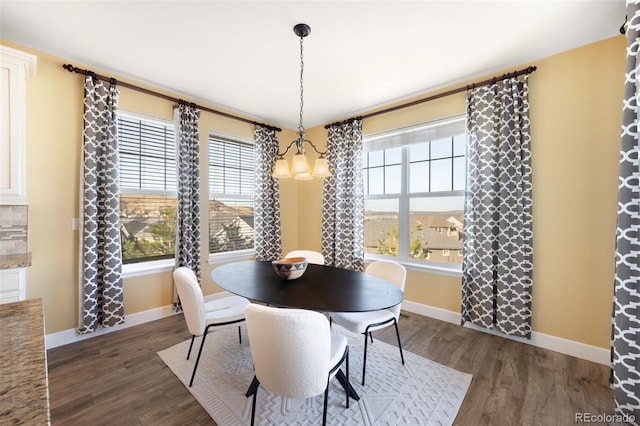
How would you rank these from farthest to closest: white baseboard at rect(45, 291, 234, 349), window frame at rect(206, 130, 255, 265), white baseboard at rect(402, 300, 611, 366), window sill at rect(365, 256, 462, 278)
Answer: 1. window frame at rect(206, 130, 255, 265)
2. window sill at rect(365, 256, 462, 278)
3. white baseboard at rect(45, 291, 234, 349)
4. white baseboard at rect(402, 300, 611, 366)

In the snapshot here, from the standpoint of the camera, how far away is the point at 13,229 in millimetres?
2186

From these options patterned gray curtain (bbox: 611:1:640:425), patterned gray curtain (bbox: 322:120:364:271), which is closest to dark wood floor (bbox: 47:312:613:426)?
patterned gray curtain (bbox: 611:1:640:425)

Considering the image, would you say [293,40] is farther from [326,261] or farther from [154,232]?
[326,261]

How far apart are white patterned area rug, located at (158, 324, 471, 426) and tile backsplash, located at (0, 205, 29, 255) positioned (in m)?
1.50

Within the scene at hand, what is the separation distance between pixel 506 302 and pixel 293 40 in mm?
3118

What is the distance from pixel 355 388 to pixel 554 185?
98.3 inches

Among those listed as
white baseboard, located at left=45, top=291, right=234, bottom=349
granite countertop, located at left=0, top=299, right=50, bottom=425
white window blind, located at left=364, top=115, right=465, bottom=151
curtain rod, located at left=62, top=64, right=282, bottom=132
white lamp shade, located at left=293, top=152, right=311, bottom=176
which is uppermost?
curtain rod, located at left=62, top=64, right=282, bottom=132

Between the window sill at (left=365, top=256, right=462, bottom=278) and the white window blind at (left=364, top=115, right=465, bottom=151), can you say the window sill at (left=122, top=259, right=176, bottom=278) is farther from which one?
the white window blind at (left=364, top=115, right=465, bottom=151)

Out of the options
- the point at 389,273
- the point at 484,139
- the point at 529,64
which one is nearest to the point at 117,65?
the point at 389,273

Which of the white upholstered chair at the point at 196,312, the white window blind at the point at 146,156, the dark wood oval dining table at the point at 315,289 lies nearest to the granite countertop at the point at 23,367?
the white upholstered chair at the point at 196,312

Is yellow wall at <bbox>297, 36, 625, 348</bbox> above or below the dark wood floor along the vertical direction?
above

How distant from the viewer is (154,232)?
3.13 m

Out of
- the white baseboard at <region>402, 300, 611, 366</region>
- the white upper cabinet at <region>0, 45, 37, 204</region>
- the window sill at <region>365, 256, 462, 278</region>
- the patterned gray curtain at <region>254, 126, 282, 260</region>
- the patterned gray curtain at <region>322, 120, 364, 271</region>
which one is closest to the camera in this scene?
the white upper cabinet at <region>0, 45, 37, 204</region>

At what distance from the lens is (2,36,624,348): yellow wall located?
2180mm
